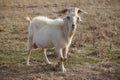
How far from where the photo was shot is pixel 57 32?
9055mm

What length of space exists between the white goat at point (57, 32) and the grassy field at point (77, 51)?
536 millimetres

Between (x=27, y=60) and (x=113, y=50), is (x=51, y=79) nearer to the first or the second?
(x=27, y=60)

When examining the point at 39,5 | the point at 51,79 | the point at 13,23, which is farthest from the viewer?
the point at 39,5

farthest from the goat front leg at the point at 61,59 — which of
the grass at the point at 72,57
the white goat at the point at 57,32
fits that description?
the grass at the point at 72,57

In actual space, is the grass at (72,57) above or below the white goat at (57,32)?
below

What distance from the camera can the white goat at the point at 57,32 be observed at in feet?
28.4

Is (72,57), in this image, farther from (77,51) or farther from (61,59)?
(61,59)

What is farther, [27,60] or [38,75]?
[27,60]

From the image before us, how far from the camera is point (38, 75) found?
8719mm

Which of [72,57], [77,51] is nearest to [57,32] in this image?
[72,57]

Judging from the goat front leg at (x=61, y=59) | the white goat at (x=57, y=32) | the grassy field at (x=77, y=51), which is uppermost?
the white goat at (x=57, y=32)

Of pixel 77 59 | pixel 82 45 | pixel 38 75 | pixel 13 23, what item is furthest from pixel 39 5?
pixel 38 75

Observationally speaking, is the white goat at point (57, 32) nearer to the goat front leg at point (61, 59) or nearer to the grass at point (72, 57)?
the goat front leg at point (61, 59)

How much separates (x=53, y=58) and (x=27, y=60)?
0.99m
